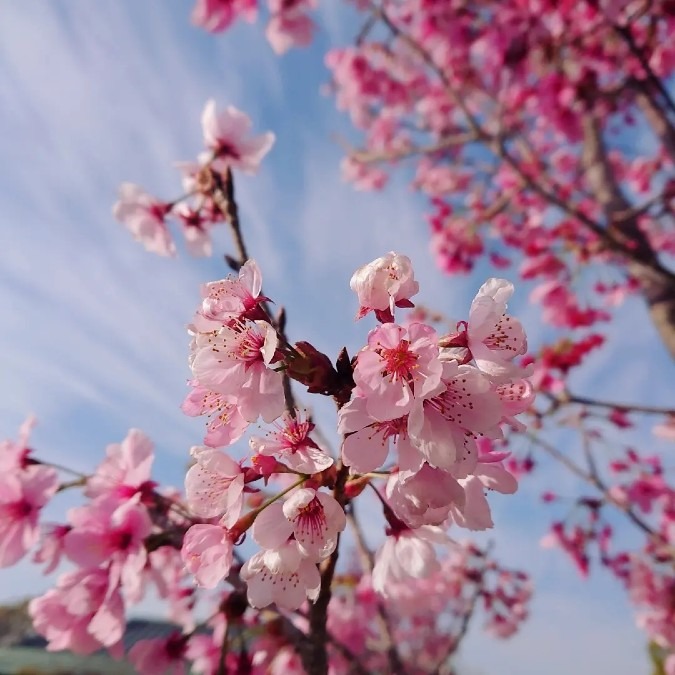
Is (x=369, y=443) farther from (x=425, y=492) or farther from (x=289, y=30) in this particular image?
(x=289, y=30)

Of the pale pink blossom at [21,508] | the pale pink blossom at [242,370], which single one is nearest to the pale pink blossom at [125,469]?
the pale pink blossom at [21,508]

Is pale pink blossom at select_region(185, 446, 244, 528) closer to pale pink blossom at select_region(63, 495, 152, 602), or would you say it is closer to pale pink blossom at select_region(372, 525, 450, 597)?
pale pink blossom at select_region(372, 525, 450, 597)

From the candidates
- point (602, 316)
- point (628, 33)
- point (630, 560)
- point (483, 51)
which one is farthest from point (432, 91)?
point (630, 560)

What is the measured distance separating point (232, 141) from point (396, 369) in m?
1.20

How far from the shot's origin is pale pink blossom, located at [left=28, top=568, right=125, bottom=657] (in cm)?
115

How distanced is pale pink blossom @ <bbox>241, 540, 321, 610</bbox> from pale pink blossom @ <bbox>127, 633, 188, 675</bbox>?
745 millimetres

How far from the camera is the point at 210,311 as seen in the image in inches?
30.9

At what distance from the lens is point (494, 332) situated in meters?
0.77

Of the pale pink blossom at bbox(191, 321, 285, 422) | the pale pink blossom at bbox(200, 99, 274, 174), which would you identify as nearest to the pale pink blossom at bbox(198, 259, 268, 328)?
the pale pink blossom at bbox(191, 321, 285, 422)

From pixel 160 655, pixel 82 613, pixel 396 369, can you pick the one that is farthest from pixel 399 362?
pixel 160 655

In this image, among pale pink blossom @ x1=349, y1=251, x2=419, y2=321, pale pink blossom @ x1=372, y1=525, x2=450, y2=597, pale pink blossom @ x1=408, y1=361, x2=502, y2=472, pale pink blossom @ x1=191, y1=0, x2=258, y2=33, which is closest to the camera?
pale pink blossom @ x1=408, y1=361, x2=502, y2=472

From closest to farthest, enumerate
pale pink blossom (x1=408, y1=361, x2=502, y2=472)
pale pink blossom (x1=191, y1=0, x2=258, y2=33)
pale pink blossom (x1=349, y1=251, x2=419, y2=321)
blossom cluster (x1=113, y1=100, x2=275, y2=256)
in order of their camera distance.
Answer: pale pink blossom (x1=408, y1=361, x2=502, y2=472)
pale pink blossom (x1=349, y1=251, x2=419, y2=321)
blossom cluster (x1=113, y1=100, x2=275, y2=256)
pale pink blossom (x1=191, y1=0, x2=258, y2=33)

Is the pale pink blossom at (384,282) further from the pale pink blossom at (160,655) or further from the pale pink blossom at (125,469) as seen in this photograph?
the pale pink blossom at (160,655)

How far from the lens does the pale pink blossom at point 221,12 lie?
8.93ft
